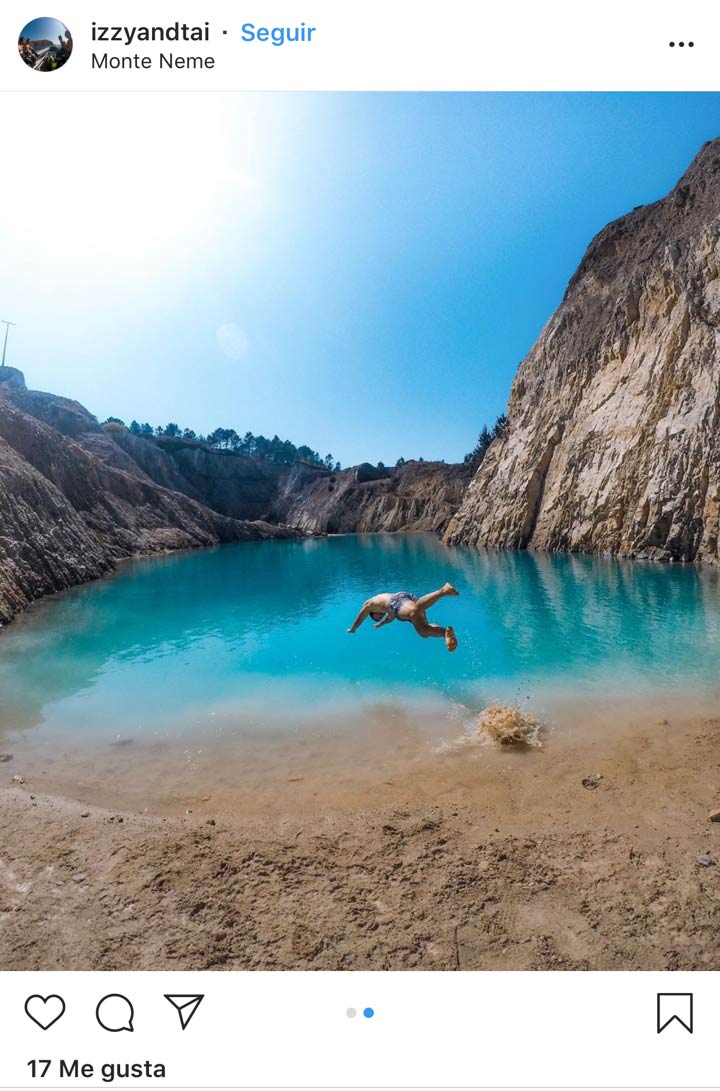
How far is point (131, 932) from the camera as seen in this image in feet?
9.87

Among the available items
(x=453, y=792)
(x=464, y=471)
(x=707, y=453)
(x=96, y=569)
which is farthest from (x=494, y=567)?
(x=464, y=471)

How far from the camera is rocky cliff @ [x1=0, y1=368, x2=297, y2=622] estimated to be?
19359 millimetres

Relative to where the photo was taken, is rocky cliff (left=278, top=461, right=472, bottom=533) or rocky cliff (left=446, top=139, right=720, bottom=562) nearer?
rocky cliff (left=446, top=139, right=720, bottom=562)

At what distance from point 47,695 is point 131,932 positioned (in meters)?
7.02

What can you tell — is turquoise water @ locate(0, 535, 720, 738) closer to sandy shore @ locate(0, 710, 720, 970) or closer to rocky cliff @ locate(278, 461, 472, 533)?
sandy shore @ locate(0, 710, 720, 970)

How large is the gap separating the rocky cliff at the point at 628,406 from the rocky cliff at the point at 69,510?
27.8 metres

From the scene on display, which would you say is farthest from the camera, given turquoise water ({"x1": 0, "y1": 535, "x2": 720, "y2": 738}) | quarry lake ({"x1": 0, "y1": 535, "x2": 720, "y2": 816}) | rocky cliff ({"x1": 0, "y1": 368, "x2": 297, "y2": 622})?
rocky cliff ({"x1": 0, "y1": 368, "x2": 297, "y2": 622})

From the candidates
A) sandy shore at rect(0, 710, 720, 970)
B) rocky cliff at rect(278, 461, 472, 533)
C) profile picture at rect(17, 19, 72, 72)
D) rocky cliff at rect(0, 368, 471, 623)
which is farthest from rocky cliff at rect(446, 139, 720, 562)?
rocky cliff at rect(278, 461, 472, 533)

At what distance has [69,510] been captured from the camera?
26828mm

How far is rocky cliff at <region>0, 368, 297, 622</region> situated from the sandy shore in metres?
13.7

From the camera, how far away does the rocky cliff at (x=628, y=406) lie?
25094 mm
